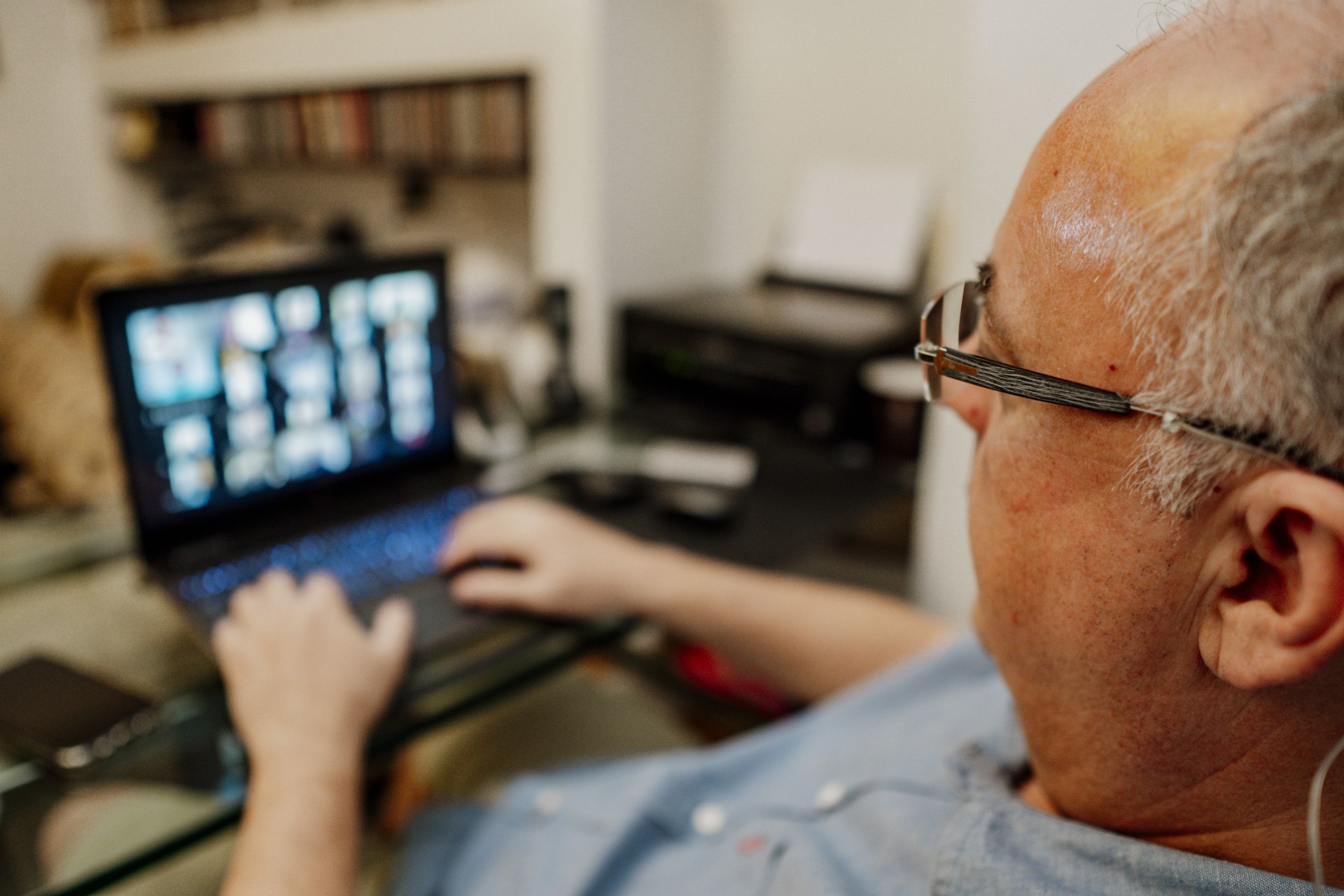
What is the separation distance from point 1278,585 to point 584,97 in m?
1.45

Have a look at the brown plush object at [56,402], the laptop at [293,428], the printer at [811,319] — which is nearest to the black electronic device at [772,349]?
the printer at [811,319]

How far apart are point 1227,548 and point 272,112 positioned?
8.66 ft

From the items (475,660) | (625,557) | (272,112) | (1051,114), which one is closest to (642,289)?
(625,557)

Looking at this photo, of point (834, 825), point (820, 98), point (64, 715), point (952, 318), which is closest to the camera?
point (952, 318)

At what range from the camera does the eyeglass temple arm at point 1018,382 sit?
38 cm

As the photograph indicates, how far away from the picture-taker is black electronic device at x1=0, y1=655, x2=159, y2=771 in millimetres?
675

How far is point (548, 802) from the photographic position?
2.47ft

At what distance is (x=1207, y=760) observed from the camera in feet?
1.28

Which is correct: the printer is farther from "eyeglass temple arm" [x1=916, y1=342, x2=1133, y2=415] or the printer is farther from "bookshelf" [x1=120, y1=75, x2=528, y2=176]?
"eyeglass temple arm" [x1=916, y1=342, x2=1133, y2=415]

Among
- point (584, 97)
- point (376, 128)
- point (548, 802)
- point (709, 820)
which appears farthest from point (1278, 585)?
point (376, 128)

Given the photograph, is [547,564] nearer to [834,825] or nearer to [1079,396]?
[834,825]

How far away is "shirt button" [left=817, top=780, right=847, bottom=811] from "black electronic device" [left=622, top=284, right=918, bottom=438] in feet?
2.45

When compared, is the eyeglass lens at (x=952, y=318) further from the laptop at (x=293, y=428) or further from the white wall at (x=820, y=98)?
the white wall at (x=820, y=98)

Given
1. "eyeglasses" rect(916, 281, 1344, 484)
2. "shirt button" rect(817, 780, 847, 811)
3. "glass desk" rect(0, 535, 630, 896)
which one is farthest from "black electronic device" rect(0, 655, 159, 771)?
"eyeglasses" rect(916, 281, 1344, 484)
